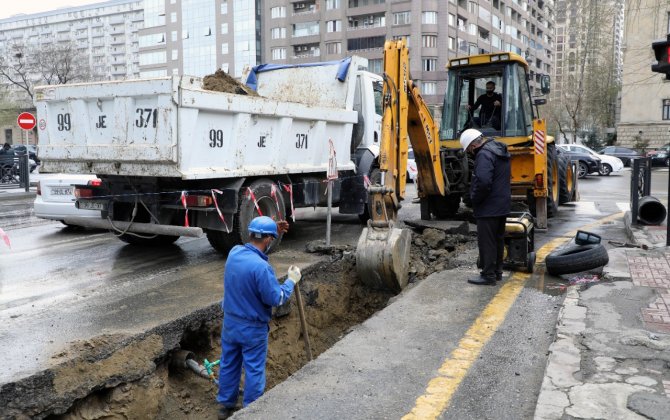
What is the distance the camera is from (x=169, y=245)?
880 centimetres

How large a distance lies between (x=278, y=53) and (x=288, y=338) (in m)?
71.3

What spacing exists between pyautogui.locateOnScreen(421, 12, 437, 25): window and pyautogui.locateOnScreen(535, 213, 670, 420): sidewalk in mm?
61282

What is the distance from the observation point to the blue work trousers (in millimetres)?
4137

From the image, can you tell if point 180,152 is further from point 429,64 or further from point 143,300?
point 429,64

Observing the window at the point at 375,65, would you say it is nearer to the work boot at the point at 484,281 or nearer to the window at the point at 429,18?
the window at the point at 429,18

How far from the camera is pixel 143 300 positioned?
5777 mm

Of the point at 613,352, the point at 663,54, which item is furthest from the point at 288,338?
the point at 663,54

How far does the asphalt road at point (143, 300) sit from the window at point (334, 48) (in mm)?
61452

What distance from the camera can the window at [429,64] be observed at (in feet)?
210

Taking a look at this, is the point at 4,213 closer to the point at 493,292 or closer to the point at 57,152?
the point at 57,152

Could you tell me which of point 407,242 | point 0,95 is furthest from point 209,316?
point 0,95

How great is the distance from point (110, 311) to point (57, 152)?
10.3ft

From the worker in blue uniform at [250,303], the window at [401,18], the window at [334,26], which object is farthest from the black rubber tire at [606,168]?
the window at [334,26]

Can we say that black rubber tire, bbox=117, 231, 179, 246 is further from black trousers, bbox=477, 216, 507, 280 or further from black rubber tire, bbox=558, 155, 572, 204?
black rubber tire, bbox=558, 155, 572, 204
